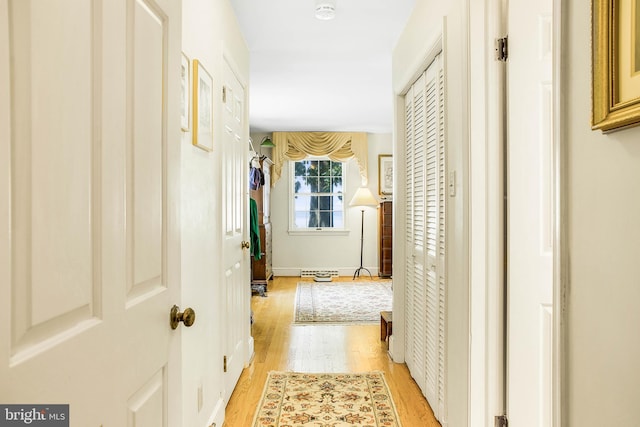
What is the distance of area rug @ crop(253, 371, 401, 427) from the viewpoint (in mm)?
2457

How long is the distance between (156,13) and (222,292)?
1793mm

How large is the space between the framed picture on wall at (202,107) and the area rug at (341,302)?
2910 mm

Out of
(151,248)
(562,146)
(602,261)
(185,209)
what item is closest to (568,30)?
(562,146)

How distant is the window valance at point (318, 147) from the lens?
7.64 meters

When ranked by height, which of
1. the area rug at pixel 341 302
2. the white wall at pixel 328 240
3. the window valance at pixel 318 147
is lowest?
the area rug at pixel 341 302

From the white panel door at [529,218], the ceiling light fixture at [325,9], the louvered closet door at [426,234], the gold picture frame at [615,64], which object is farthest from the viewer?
the ceiling light fixture at [325,9]

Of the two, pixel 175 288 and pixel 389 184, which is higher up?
pixel 389 184

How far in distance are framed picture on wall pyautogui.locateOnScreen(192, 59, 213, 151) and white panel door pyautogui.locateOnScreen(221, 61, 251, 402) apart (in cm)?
36

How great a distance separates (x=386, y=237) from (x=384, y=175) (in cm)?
118

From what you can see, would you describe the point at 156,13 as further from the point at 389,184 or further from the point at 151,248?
the point at 389,184

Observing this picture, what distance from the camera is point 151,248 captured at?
3.43 ft

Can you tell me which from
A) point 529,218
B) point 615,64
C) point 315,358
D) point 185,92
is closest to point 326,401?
point 315,358

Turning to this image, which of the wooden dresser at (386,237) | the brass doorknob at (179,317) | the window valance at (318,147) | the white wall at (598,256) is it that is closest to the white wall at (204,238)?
the brass doorknob at (179,317)

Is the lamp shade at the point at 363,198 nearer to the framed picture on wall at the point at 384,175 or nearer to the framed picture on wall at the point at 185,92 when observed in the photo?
the framed picture on wall at the point at 384,175
